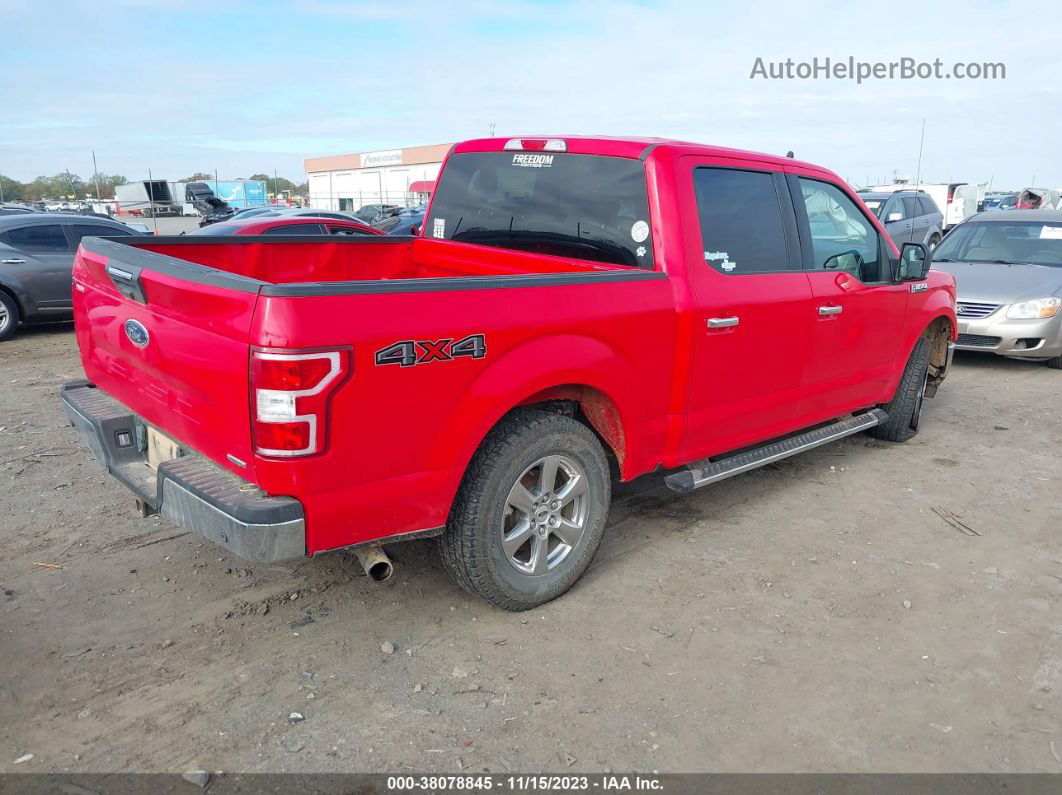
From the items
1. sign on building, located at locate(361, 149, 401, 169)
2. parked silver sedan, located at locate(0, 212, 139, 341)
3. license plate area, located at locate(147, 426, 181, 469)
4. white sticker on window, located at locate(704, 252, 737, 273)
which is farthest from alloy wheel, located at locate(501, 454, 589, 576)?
sign on building, located at locate(361, 149, 401, 169)

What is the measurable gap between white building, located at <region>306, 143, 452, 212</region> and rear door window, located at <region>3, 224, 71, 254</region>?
51541 millimetres

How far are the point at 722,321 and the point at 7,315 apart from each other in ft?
30.8

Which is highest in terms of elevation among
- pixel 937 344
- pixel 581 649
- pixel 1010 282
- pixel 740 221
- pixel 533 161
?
pixel 533 161

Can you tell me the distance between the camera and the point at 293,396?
8.38 feet

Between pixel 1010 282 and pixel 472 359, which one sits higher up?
pixel 472 359

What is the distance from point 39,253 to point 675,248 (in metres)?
9.28

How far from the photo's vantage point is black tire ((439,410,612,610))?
10.5 feet

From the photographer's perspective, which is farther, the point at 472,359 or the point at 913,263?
the point at 913,263

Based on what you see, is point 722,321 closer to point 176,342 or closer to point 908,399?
point 176,342

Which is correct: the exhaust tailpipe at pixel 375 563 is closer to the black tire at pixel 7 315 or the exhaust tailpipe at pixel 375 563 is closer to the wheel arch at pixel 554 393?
the wheel arch at pixel 554 393

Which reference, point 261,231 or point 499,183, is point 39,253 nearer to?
point 261,231

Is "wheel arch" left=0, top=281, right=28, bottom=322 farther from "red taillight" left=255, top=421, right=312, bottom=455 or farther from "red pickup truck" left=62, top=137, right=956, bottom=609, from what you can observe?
"red taillight" left=255, top=421, right=312, bottom=455

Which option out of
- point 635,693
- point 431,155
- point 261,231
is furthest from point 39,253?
point 431,155

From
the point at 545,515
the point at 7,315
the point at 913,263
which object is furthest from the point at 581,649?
the point at 7,315
